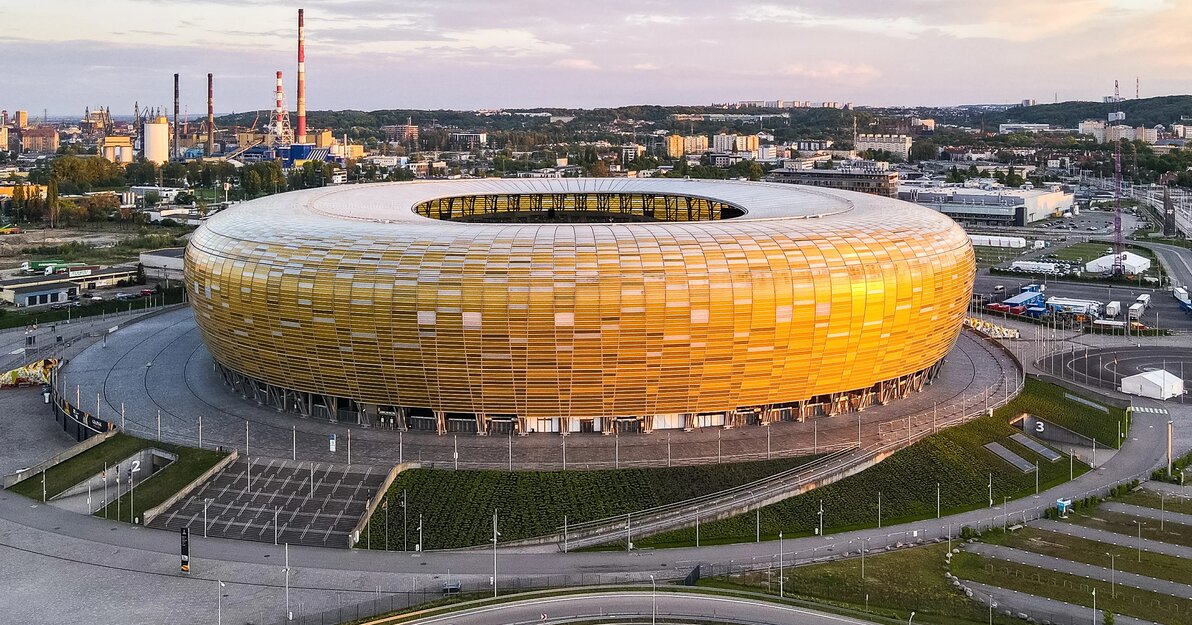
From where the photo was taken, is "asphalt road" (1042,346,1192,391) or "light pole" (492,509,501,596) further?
"asphalt road" (1042,346,1192,391)

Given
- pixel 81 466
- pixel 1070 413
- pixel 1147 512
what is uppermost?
pixel 1070 413

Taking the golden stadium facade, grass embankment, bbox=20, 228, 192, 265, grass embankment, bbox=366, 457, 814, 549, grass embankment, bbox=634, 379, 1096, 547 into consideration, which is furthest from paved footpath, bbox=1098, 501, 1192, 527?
grass embankment, bbox=20, 228, 192, 265

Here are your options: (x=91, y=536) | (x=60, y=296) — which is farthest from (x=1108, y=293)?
(x=60, y=296)

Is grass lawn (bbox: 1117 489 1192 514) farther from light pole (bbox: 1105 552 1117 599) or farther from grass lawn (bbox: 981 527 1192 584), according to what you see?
light pole (bbox: 1105 552 1117 599)

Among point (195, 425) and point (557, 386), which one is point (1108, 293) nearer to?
point (557, 386)

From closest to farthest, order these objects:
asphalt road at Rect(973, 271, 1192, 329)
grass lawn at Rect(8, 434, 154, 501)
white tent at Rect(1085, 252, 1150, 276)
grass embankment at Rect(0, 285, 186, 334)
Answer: grass lawn at Rect(8, 434, 154, 501), grass embankment at Rect(0, 285, 186, 334), asphalt road at Rect(973, 271, 1192, 329), white tent at Rect(1085, 252, 1150, 276)

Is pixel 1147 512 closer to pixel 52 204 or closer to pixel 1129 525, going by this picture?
pixel 1129 525

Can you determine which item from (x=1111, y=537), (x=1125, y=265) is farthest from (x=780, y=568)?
(x=1125, y=265)

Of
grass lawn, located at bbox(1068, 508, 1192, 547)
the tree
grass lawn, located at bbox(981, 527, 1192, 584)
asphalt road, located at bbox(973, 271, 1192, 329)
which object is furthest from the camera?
the tree

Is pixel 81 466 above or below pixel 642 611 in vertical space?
above
